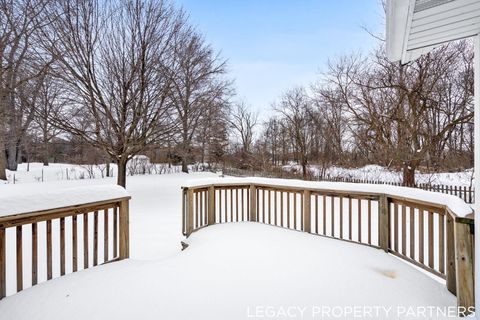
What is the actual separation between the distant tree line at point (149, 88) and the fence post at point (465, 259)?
8.16 meters

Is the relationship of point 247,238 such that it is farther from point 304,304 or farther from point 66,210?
point 66,210

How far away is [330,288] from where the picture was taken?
239 centimetres

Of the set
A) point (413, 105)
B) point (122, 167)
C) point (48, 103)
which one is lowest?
point (122, 167)

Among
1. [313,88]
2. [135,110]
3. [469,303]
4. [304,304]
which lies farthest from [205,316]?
[313,88]

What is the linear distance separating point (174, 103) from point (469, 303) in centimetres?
848

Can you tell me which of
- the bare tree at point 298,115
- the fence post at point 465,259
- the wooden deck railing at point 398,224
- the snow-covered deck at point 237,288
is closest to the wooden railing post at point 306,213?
the wooden deck railing at point 398,224

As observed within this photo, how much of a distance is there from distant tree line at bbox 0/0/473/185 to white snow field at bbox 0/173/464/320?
6.38 meters

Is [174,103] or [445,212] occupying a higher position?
[174,103]

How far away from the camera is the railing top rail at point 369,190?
2.13 metres

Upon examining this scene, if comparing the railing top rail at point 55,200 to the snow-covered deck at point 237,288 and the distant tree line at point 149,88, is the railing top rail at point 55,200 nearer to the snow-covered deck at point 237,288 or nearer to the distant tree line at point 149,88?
the snow-covered deck at point 237,288

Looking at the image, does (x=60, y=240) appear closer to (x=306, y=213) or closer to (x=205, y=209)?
(x=205, y=209)

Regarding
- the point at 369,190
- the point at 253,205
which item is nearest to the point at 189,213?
the point at 253,205

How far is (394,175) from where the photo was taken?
39.8 ft

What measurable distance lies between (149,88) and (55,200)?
21.8 ft
